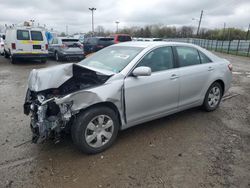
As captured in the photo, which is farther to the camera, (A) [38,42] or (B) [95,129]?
(A) [38,42]

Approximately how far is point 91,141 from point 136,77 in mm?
1174

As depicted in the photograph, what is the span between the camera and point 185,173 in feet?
9.12

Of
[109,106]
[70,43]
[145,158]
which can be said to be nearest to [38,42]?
[70,43]

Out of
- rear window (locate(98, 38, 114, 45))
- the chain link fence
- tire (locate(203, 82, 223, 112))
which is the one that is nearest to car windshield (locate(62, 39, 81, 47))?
rear window (locate(98, 38, 114, 45))

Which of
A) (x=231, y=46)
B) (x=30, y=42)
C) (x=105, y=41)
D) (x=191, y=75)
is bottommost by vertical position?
(x=191, y=75)

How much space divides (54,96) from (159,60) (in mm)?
1869

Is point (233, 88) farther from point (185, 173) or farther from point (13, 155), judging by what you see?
point (13, 155)

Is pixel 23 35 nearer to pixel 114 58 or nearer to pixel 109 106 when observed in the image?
pixel 114 58

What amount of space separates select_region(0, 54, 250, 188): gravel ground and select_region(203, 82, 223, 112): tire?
1.26ft

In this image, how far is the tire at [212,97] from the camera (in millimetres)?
4668

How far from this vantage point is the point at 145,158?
309 cm

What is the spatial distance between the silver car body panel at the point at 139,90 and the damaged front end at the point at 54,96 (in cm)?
1

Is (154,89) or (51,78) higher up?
(51,78)

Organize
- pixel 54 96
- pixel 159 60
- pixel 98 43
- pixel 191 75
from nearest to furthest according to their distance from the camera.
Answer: pixel 54 96
pixel 159 60
pixel 191 75
pixel 98 43
